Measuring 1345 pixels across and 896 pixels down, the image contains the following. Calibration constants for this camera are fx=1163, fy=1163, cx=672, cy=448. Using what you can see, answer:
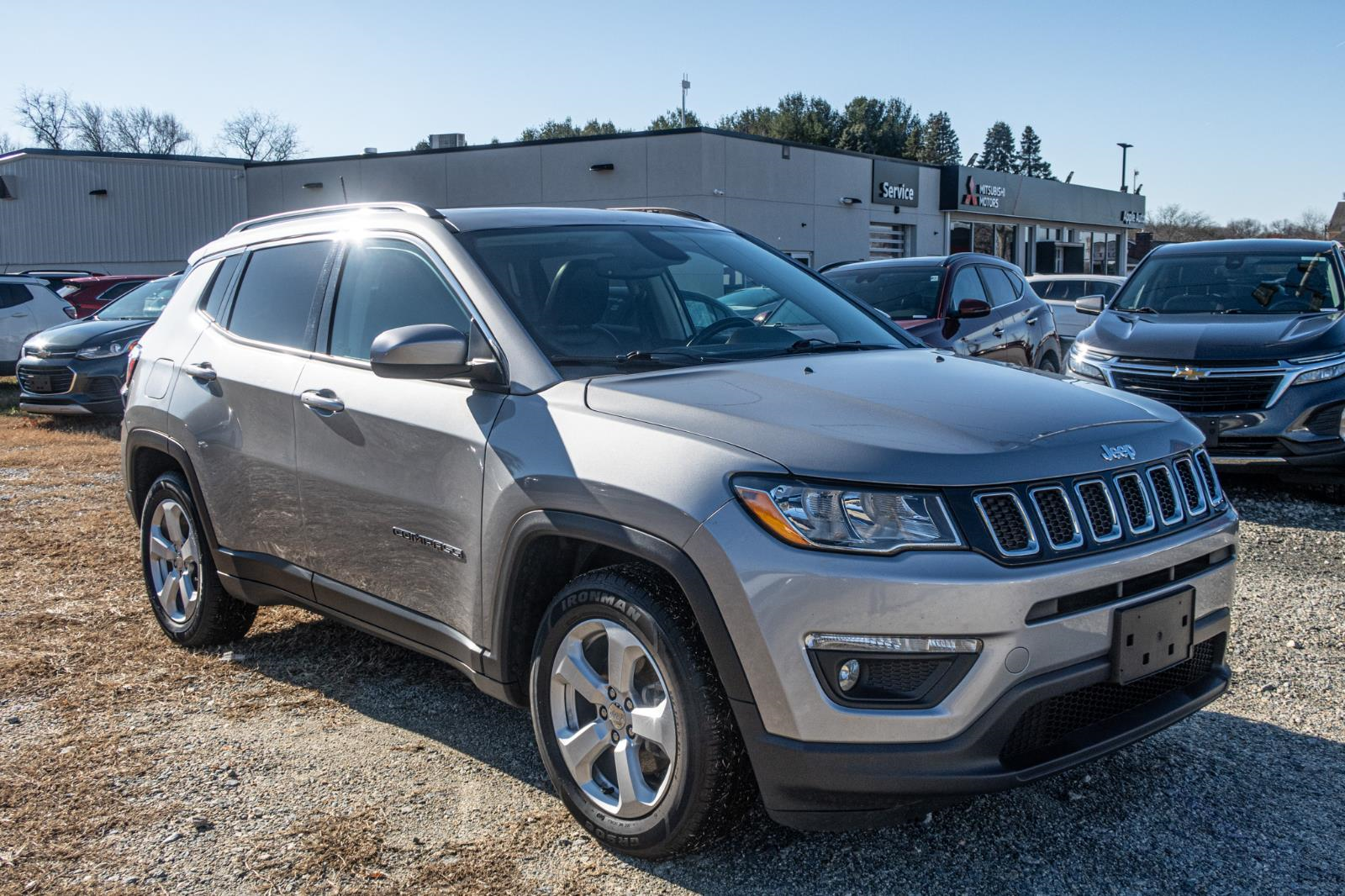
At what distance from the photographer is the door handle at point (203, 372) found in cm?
478

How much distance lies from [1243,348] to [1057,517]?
5.90m

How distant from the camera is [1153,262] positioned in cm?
978

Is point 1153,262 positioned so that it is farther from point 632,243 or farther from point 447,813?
point 447,813

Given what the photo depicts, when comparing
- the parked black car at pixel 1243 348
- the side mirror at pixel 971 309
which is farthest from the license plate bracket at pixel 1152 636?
the side mirror at pixel 971 309

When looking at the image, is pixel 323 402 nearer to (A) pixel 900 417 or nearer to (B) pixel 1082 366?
(A) pixel 900 417

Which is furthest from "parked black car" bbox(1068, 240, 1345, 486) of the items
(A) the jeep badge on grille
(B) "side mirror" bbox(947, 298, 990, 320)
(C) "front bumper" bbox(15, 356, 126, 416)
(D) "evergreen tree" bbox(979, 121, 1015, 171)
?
(D) "evergreen tree" bbox(979, 121, 1015, 171)

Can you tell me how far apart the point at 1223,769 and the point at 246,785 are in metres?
3.17

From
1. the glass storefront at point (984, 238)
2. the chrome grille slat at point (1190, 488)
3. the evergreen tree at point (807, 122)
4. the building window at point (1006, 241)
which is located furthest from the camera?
the evergreen tree at point (807, 122)

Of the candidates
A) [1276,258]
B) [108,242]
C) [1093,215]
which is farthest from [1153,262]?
[1093,215]

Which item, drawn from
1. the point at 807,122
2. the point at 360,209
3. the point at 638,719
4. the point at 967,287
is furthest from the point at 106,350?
the point at 807,122

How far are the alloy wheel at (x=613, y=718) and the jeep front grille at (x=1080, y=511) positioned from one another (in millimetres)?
917

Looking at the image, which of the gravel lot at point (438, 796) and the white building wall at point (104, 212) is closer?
the gravel lot at point (438, 796)

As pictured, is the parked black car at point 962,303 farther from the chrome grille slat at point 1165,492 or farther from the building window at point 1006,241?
the building window at point 1006,241

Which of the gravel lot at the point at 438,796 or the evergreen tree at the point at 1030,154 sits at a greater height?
the evergreen tree at the point at 1030,154
